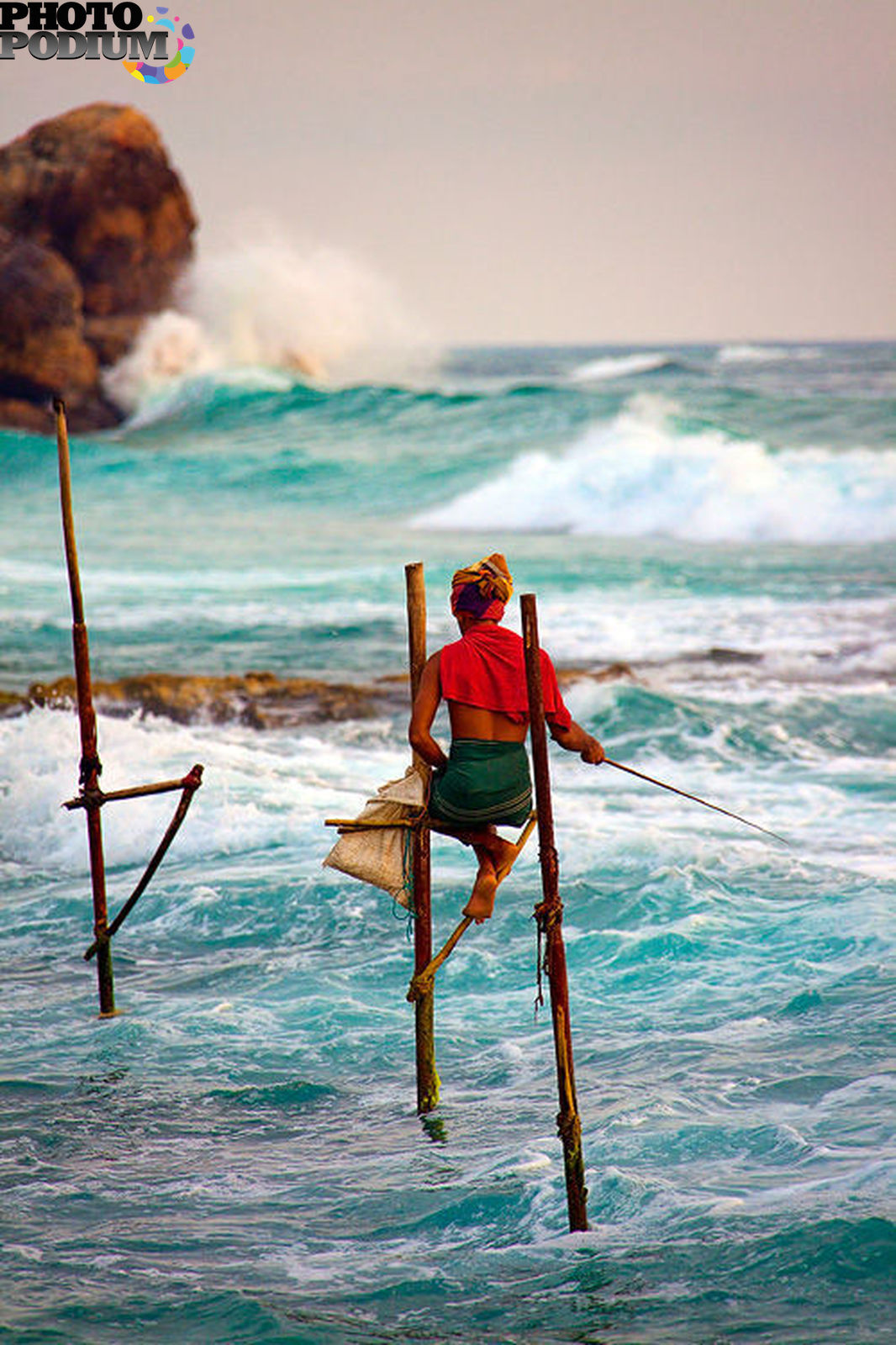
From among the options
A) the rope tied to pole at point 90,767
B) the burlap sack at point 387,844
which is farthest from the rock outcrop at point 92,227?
the burlap sack at point 387,844

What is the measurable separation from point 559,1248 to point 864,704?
30.8 ft

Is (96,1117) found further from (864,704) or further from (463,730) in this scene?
(864,704)

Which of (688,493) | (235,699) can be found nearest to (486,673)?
(235,699)

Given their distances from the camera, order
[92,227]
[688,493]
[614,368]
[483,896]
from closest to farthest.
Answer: [483,896], [688,493], [92,227], [614,368]

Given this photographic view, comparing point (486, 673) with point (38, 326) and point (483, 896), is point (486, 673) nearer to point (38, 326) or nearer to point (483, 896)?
point (483, 896)

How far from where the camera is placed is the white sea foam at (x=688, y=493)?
27.2 m

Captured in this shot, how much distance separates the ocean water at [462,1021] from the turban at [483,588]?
1.82 metres

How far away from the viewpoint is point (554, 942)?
4879mm

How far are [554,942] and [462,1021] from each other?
2244 millimetres

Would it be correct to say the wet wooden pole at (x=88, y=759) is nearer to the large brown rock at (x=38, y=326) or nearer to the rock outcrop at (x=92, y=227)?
the large brown rock at (x=38, y=326)

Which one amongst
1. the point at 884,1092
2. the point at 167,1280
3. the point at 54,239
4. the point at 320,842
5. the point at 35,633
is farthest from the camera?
the point at 54,239

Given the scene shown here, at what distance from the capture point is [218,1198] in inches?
206

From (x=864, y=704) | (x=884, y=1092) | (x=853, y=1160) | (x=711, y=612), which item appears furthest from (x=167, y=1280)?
(x=711, y=612)

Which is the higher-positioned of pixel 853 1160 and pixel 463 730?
pixel 463 730
